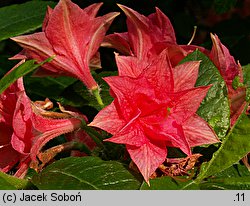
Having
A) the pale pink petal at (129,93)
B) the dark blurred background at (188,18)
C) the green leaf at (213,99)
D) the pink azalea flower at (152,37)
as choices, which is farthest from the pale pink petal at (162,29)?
the dark blurred background at (188,18)

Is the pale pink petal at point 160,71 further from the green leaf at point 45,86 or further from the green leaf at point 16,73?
the green leaf at point 45,86

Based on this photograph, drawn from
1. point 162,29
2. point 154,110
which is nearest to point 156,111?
point 154,110

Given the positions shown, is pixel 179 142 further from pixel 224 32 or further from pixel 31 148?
pixel 224 32

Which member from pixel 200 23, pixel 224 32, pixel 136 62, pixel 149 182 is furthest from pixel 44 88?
pixel 200 23

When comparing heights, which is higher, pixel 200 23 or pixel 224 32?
pixel 224 32

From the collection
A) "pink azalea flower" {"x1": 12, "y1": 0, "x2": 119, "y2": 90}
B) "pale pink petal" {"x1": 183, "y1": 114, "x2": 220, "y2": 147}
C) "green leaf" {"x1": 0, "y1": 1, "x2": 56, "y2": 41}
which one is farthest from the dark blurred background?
"pale pink petal" {"x1": 183, "y1": 114, "x2": 220, "y2": 147}

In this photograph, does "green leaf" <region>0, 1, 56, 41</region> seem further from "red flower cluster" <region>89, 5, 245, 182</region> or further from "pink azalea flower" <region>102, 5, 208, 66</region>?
"red flower cluster" <region>89, 5, 245, 182</region>
